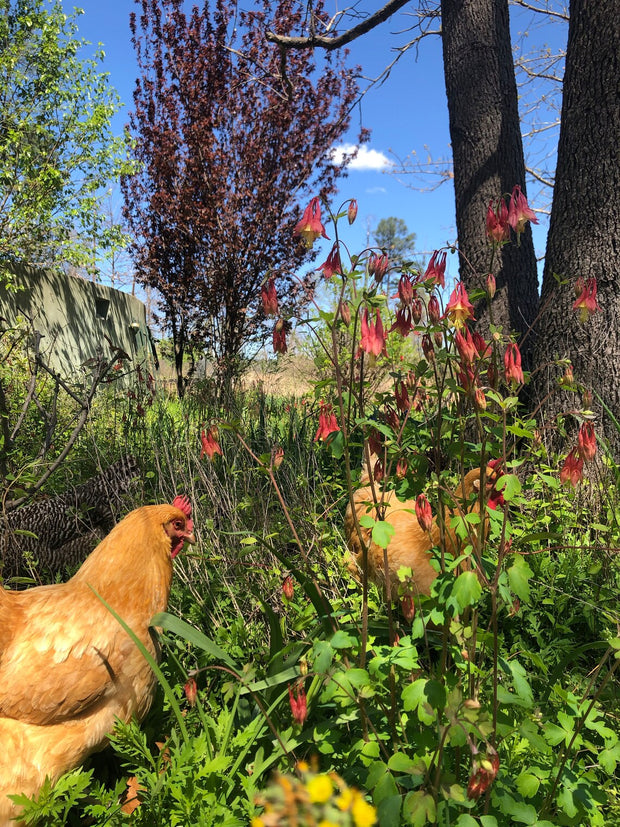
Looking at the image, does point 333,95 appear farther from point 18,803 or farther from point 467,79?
point 18,803

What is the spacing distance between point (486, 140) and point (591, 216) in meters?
1.32

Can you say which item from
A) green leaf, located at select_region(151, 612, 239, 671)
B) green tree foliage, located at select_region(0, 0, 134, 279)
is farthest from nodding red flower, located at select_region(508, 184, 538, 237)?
green tree foliage, located at select_region(0, 0, 134, 279)

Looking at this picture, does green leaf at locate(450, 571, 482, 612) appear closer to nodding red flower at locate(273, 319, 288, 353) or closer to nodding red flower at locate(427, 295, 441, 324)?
nodding red flower at locate(427, 295, 441, 324)

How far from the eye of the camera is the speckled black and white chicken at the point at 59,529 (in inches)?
125

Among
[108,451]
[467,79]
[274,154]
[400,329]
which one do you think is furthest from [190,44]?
[400,329]

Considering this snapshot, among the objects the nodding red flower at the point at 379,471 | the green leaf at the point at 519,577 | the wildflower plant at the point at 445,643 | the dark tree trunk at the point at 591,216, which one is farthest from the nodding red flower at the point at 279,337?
the dark tree trunk at the point at 591,216

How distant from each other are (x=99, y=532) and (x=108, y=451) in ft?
4.43

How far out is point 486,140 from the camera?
A: 4.29 meters

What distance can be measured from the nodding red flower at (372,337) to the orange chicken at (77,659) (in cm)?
124

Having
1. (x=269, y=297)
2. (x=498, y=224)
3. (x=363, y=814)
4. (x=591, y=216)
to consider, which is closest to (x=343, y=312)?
A: (x=269, y=297)

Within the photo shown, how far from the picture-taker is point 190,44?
30.9ft

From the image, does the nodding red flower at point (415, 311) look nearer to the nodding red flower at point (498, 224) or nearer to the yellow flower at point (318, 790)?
the nodding red flower at point (498, 224)

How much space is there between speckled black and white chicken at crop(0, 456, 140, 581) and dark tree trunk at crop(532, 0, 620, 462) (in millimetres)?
3238

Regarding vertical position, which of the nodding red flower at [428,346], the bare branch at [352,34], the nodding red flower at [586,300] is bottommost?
the nodding red flower at [428,346]
